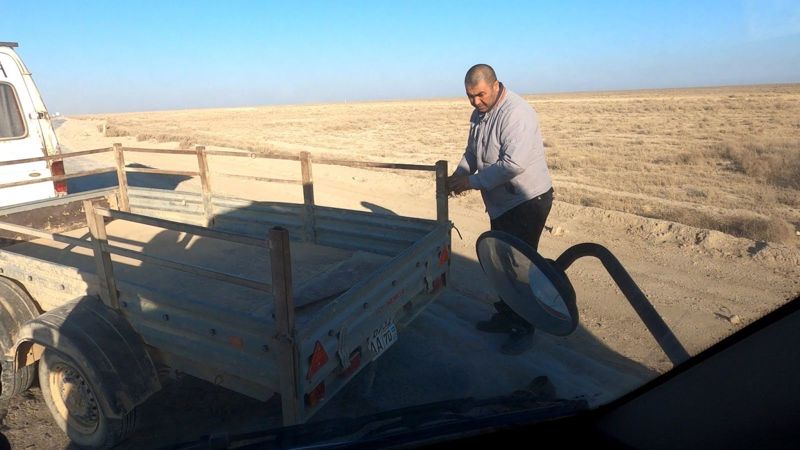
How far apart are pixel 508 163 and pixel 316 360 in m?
2.01

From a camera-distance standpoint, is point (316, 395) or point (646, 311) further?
point (316, 395)

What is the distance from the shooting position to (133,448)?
3355mm

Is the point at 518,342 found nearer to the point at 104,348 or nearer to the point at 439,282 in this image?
the point at 439,282

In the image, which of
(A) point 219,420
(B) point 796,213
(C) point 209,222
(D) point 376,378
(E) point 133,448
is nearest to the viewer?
(E) point 133,448

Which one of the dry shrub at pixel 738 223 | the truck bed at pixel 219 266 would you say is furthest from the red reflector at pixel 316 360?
the dry shrub at pixel 738 223

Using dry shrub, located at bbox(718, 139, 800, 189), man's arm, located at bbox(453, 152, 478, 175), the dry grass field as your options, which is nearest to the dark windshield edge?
man's arm, located at bbox(453, 152, 478, 175)

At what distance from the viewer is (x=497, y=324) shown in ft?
15.3

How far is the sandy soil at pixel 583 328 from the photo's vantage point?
3.74 m

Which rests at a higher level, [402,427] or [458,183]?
[458,183]

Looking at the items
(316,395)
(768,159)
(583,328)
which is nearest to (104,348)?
(316,395)

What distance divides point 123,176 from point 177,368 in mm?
3782

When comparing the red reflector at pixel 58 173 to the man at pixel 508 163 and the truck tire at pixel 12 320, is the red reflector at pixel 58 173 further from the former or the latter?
the man at pixel 508 163

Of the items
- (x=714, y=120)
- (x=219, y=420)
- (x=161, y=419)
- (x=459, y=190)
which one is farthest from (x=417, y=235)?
(x=714, y=120)

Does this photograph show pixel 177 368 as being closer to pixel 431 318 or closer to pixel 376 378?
pixel 376 378
